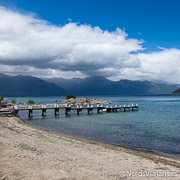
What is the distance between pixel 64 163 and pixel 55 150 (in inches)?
153

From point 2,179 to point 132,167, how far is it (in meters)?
7.41

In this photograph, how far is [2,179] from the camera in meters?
9.83

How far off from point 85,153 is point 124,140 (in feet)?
30.4

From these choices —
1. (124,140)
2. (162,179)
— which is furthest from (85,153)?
(124,140)

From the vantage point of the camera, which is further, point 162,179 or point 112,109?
point 112,109

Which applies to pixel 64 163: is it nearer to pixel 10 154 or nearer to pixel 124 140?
pixel 10 154

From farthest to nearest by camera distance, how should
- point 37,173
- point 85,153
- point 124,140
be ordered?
1. point 124,140
2. point 85,153
3. point 37,173

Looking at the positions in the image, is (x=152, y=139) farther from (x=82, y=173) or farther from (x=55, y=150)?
(x=82, y=173)

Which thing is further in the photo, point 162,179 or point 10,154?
point 10,154

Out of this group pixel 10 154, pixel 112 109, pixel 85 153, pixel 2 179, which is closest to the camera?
pixel 2 179

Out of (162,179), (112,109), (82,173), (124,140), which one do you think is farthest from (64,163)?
(112,109)

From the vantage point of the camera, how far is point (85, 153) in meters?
16.4

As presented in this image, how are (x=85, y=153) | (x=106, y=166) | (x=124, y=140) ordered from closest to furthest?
(x=106, y=166), (x=85, y=153), (x=124, y=140)

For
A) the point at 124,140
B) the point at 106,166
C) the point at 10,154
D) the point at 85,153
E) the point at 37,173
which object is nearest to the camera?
the point at 37,173
